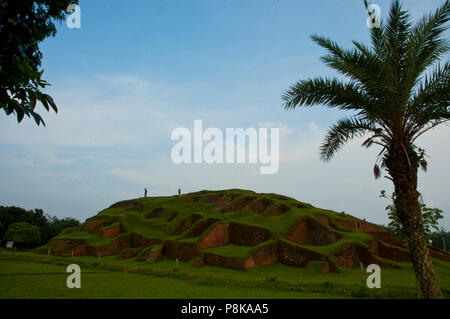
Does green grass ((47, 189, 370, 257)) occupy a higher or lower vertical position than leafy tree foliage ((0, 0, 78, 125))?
lower

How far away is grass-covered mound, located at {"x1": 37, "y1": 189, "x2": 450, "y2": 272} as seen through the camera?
65.6 ft

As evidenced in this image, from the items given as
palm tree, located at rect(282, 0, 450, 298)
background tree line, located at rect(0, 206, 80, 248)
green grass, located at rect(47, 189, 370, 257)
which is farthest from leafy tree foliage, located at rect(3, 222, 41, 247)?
palm tree, located at rect(282, 0, 450, 298)

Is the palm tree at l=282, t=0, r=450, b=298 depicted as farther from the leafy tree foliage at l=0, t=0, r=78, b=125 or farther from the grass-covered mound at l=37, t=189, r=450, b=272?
the grass-covered mound at l=37, t=189, r=450, b=272

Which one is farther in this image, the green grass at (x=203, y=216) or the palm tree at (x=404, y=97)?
the green grass at (x=203, y=216)

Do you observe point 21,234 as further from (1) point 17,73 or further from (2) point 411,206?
(1) point 17,73

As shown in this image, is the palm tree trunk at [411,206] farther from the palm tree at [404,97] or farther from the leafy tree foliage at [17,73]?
Result: the leafy tree foliage at [17,73]

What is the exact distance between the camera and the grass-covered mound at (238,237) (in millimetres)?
19984

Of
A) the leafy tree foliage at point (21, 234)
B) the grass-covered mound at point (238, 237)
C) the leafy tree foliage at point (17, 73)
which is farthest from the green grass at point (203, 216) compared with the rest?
the leafy tree foliage at point (17, 73)

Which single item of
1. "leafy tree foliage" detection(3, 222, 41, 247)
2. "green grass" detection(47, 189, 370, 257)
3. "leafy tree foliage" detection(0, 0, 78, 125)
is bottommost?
"leafy tree foliage" detection(3, 222, 41, 247)

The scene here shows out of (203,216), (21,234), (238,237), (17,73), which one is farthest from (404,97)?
(21,234)

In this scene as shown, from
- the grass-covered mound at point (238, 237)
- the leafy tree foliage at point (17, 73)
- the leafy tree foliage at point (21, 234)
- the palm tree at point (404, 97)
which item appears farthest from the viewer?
the leafy tree foliage at point (21, 234)

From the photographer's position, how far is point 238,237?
24516 millimetres
